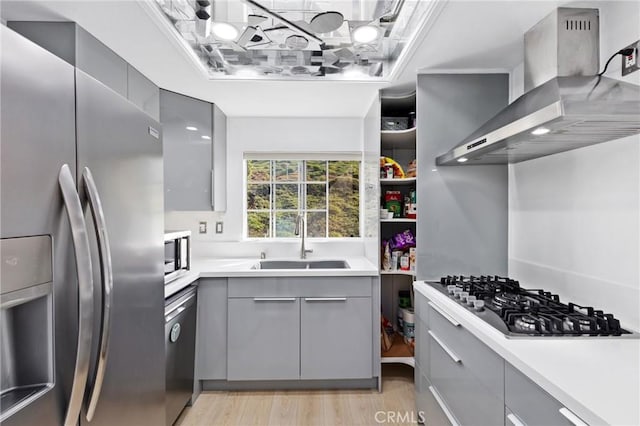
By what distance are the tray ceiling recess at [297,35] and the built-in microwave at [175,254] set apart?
1.06m

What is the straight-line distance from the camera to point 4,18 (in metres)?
1.40

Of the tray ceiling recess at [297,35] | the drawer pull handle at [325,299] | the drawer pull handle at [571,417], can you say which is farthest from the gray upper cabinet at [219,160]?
the drawer pull handle at [571,417]

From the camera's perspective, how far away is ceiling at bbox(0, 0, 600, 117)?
1382 millimetres

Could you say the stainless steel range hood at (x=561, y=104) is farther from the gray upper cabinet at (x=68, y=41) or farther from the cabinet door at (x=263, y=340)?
the gray upper cabinet at (x=68, y=41)

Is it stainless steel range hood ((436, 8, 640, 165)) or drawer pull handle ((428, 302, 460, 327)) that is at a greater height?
stainless steel range hood ((436, 8, 640, 165))

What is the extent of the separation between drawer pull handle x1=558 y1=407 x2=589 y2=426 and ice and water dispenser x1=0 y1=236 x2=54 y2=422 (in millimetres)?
1203

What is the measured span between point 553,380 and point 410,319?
165cm

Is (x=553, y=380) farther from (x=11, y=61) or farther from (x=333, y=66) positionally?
(x=333, y=66)

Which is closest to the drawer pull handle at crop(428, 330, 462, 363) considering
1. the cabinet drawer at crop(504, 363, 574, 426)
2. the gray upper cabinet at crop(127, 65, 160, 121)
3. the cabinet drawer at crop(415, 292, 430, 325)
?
the cabinet drawer at crop(415, 292, 430, 325)

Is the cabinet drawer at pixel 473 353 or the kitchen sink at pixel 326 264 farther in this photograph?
the kitchen sink at pixel 326 264

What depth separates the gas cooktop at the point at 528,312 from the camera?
116cm

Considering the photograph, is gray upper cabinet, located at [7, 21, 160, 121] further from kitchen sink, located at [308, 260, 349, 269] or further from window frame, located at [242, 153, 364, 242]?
kitchen sink, located at [308, 260, 349, 269]

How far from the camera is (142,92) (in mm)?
2055

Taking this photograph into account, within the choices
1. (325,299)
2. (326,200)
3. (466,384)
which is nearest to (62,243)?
(466,384)
